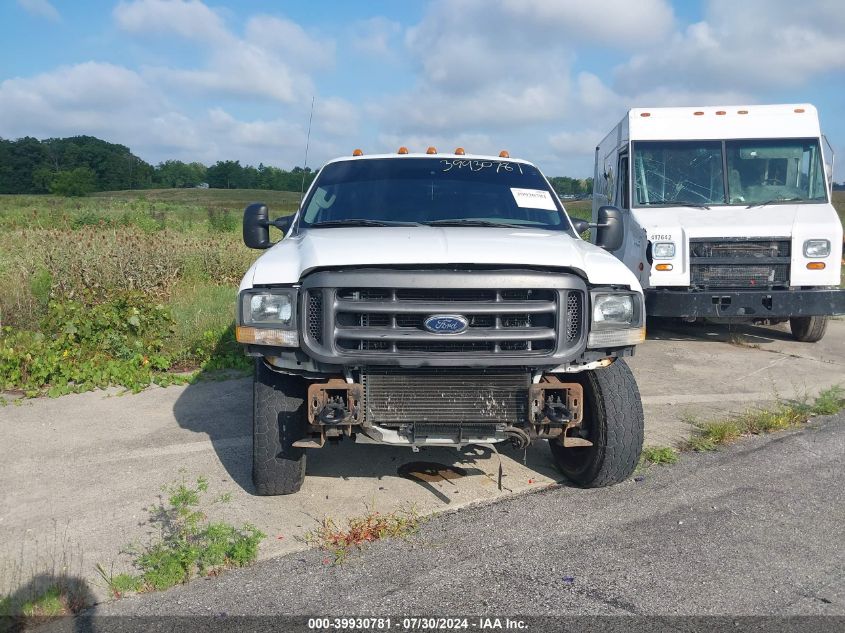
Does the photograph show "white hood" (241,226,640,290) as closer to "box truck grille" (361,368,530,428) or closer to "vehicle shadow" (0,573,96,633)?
"box truck grille" (361,368,530,428)

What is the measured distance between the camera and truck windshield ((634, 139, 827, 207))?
8.75 m

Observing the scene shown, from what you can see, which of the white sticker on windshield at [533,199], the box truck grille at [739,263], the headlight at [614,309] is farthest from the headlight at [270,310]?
the box truck grille at [739,263]

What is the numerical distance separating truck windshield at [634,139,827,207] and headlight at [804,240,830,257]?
0.78 meters

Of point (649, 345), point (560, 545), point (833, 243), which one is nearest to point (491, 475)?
point (560, 545)

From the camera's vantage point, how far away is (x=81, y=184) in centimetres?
6450

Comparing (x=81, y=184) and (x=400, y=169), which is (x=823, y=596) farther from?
→ (x=81, y=184)

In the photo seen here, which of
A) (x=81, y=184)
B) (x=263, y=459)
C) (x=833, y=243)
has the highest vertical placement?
(x=81, y=184)

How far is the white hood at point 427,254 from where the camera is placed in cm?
356

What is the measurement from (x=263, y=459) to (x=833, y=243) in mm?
7104

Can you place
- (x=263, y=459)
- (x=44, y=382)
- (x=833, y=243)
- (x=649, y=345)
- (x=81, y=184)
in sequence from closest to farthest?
(x=263, y=459), (x=44, y=382), (x=833, y=243), (x=649, y=345), (x=81, y=184)

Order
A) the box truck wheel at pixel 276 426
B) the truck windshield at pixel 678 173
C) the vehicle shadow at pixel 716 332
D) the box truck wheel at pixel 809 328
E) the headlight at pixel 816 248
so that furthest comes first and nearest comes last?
1. the vehicle shadow at pixel 716 332
2. the box truck wheel at pixel 809 328
3. the truck windshield at pixel 678 173
4. the headlight at pixel 816 248
5. the box truck wheel at pixel 276 426

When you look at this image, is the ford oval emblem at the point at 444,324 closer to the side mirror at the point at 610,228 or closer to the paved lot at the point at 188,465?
the paved lot at the point at 188,465

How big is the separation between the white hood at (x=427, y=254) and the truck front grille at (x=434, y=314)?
0.08 m

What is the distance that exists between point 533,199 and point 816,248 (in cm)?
480
